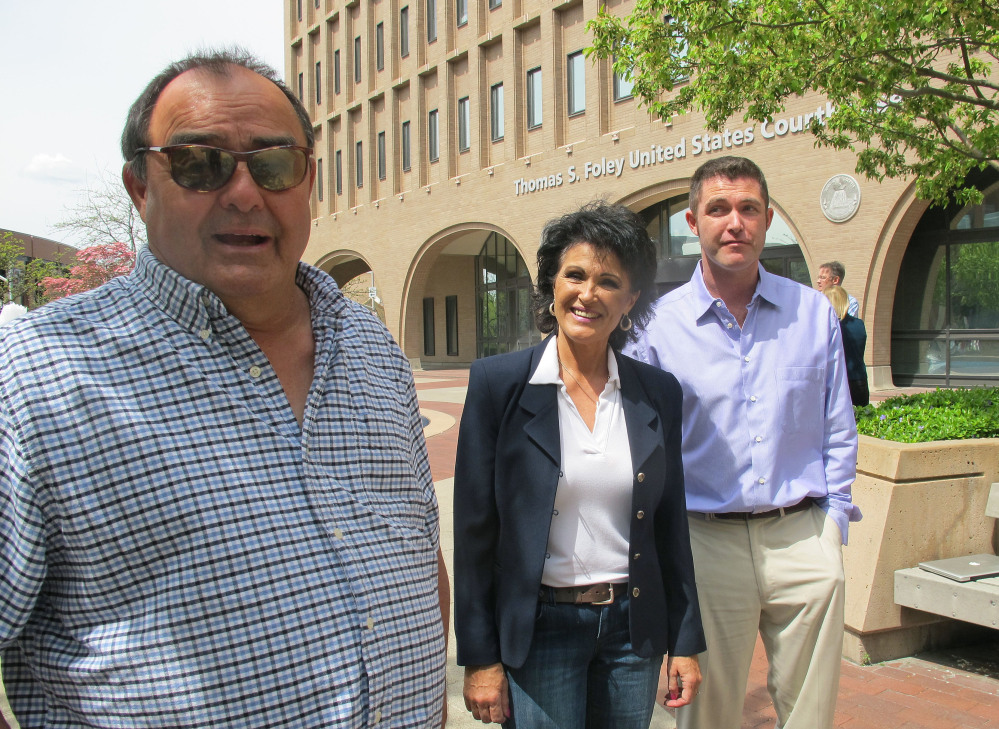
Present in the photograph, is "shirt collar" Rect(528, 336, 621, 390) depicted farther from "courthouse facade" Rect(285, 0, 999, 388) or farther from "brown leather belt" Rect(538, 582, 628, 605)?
"courthouse facade" Rect(285, 0, 999, 388)

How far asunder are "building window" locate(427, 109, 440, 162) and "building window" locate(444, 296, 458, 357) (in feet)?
20.8

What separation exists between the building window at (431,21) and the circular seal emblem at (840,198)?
51.2 feet

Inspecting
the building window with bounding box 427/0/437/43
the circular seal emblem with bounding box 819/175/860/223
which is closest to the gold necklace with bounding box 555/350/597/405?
the circular seal emblem with bounding box 819/175/860/223

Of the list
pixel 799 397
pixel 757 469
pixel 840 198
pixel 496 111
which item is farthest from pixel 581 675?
pixel 496 111

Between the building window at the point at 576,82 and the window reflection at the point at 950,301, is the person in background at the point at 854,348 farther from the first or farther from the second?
the building window at the point at 576,82

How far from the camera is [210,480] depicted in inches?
57.6

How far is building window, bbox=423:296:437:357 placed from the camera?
32438mm

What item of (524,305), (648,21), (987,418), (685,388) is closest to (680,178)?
(524,305)

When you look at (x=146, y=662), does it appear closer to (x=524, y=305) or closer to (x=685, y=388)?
(x=685, y=388)

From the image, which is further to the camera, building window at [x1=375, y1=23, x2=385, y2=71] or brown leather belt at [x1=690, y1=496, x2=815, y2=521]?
building window at [x1=375, y1=23, x2=385, y2=71]

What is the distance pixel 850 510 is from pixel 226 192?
2307 millimetres

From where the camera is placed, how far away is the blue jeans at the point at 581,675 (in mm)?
2188

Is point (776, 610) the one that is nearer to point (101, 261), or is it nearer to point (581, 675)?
point (581, 675)

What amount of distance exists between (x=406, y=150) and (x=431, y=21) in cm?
437
